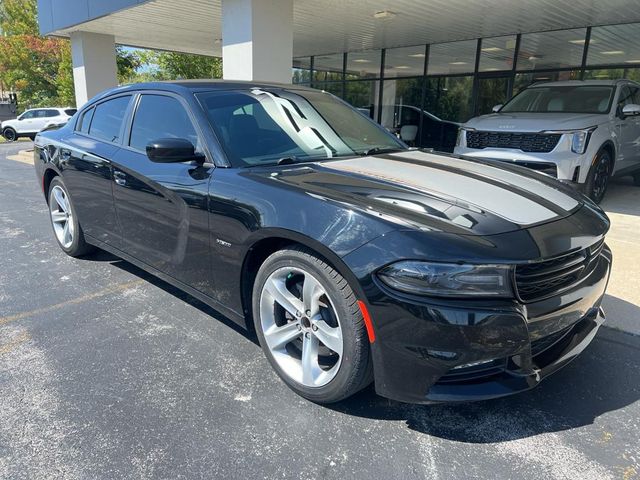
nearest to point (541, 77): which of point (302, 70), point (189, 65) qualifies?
point (302, 70)

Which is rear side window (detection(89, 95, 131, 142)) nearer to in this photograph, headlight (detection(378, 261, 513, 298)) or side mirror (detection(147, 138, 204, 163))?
side mirror (detection(147, 138, 204, 163))

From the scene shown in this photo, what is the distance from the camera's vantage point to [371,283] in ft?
6.54

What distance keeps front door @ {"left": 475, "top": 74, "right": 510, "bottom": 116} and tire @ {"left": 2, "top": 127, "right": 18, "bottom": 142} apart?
24086 mm

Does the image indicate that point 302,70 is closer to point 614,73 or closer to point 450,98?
point 450,98

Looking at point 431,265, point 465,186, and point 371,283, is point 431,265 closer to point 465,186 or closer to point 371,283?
point 371,283

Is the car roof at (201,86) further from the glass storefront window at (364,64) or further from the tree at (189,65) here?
the tree at (189,65)

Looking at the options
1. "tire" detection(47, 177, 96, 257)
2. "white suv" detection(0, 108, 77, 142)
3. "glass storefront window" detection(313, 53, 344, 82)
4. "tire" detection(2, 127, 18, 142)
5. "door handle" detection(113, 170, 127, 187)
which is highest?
"glass storefront window" detection(313, 53, 344, 82)

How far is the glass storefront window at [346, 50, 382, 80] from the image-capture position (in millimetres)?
14492

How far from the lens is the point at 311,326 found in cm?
238

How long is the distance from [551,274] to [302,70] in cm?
1613

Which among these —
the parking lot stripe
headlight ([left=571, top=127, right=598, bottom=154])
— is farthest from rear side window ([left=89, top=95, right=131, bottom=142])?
headlight ([left=571, top=127, right=598, bottom=154])

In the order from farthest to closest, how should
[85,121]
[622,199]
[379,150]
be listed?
[622,199] → [85,121] → [379,150]

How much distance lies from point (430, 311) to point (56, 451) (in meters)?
1.77

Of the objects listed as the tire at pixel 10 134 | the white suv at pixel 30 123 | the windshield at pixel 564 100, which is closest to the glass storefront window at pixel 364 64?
the windshield at pixel 564 100
